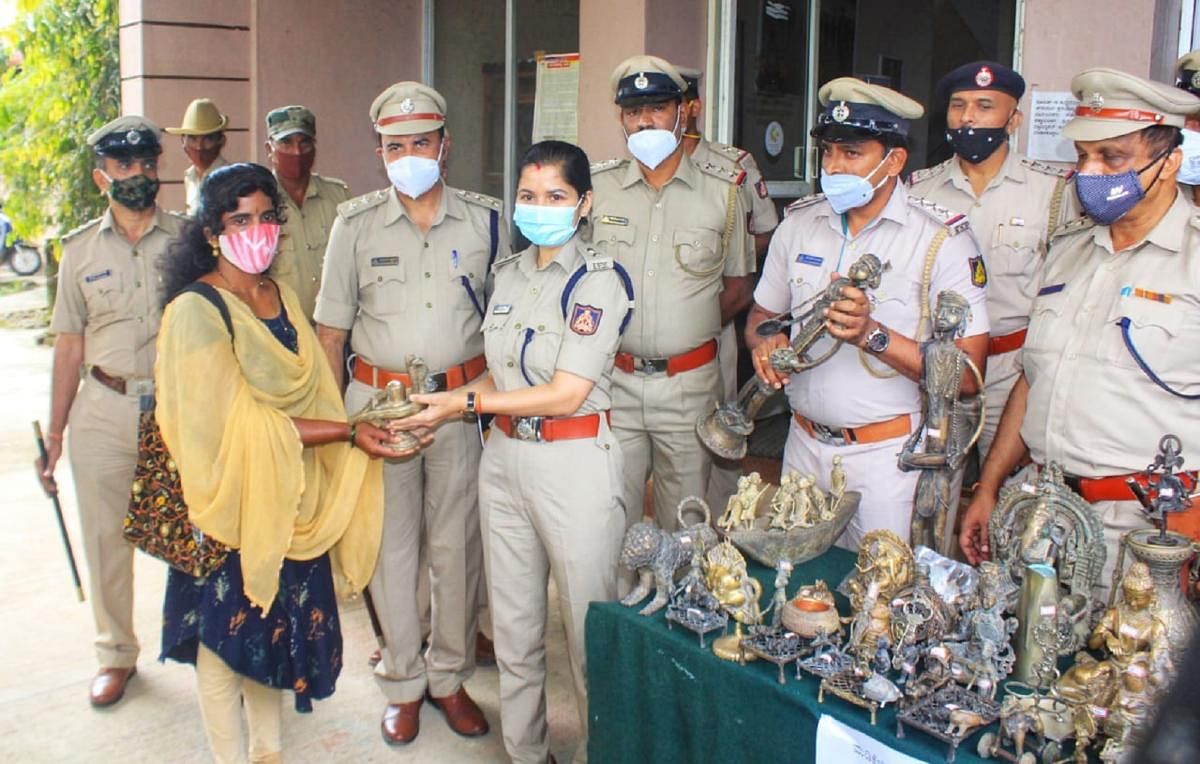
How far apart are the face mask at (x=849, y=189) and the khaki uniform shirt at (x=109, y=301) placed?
8.30 ft

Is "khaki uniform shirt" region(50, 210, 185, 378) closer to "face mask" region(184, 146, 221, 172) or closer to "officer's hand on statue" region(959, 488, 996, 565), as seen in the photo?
"face mask" region(184, 146, 221, 172)

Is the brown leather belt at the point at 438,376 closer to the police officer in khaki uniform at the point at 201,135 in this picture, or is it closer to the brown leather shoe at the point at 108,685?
the brown leather shoe at the point at 108,685

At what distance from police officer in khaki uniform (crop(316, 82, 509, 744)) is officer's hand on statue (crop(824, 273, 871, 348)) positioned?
144cm

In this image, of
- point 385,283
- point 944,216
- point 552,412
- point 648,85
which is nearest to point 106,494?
point 385,283

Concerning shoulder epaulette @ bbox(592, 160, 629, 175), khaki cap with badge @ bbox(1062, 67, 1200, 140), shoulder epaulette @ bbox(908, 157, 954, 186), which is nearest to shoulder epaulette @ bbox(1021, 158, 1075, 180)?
shoulder epaulette @ bbox(908, 157, 954, 186)

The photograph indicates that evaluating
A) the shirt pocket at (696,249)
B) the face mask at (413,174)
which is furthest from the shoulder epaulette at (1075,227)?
the face mask at (413,174)

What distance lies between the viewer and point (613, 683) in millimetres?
2748

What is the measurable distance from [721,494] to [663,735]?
6.04 feet

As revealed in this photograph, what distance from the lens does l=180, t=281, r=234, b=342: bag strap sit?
2.89 m

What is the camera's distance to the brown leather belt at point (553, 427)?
3.06 meters

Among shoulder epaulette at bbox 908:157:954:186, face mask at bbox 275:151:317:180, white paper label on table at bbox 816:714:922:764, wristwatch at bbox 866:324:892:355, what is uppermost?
face mask at bbox 275:151:317:180

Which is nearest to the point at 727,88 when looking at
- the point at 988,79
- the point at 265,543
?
the point at 988,79

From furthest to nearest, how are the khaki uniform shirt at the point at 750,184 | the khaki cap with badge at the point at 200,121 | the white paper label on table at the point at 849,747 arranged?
the khaki cap with badge at the point at 200,121 < the khaki uniform shirt at the point at 750,184 < the white paper label on table at the point at 849,747

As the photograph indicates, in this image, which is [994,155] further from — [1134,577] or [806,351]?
[1134,577]
